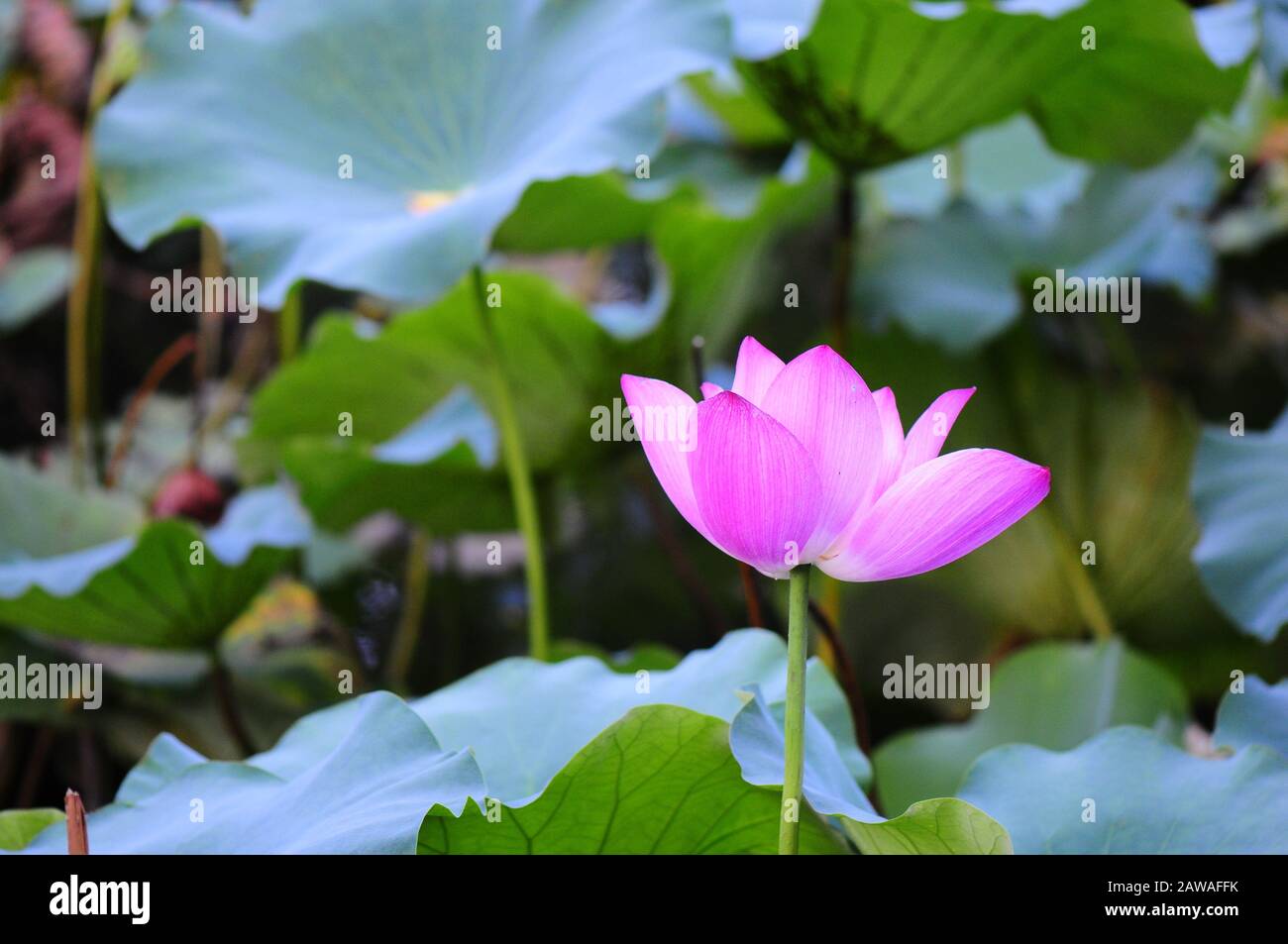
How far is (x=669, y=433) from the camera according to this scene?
44 cm

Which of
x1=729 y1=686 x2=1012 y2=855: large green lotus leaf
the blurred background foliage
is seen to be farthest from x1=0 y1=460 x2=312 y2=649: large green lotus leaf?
x1=729 y1=686 x2=1012 y2=855: large green lotus leaf

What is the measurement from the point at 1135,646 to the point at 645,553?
26.0 inches

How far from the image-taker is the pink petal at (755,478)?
0.40 meters

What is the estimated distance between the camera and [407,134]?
102 cm

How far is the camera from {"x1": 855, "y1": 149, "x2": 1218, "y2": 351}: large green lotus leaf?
1196 mm

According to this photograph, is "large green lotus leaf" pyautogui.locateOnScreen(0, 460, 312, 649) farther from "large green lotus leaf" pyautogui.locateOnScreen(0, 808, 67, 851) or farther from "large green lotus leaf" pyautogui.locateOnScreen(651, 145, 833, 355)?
"large green lotus leaf" pyautogui.locateOnScreen(651, 145, 833, 355)

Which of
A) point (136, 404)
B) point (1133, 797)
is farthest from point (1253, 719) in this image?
point (136, 404)

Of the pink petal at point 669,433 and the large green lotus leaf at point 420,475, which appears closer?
the pink petal at point 669,433

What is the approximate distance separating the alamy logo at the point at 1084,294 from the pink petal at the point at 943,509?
848 millimetres

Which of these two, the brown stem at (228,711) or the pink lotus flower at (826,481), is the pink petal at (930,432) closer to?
the pink lotus flower at (826,481)

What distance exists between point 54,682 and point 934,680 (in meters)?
1.07

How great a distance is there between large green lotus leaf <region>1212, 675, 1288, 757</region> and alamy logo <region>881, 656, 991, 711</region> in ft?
2.07

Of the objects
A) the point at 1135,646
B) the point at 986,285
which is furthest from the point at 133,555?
the point at 1135,646
